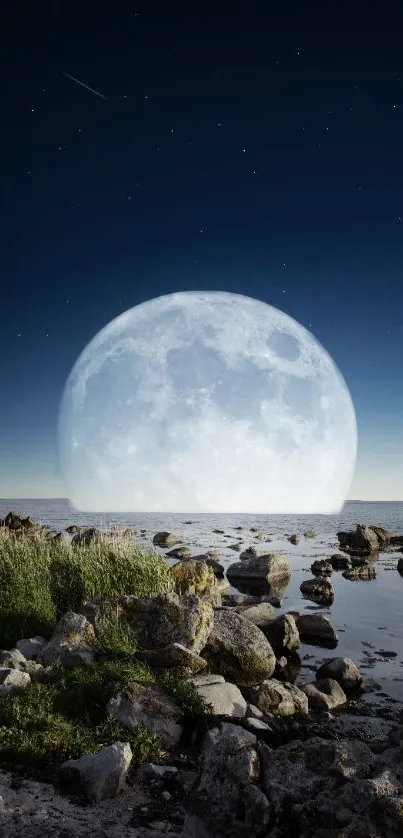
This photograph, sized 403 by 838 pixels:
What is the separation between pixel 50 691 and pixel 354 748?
5726 millimetres

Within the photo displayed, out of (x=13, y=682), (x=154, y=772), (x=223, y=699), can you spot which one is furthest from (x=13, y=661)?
(x=154, y=772)

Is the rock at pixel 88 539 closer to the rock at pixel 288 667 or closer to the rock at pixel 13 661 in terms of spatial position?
the rock at pixel 288 667

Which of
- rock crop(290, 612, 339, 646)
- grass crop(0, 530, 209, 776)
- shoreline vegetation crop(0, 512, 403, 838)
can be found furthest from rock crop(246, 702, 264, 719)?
rock crop(290, 612, 339, 646)

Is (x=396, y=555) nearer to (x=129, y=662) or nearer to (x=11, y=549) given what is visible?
(x=11, y=549)

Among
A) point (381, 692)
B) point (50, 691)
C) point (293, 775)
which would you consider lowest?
point (381, 692)

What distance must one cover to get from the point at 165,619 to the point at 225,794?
8.03 metres

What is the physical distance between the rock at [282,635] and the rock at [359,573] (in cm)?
1520

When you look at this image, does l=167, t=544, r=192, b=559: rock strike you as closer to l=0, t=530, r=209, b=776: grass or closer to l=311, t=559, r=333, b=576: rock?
l=311, t=559, r=333, b=576: rock

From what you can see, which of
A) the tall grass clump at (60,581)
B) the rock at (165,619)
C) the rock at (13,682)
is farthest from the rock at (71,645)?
the tall grass clump at (60,581)

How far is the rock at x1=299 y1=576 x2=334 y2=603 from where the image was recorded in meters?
25.2

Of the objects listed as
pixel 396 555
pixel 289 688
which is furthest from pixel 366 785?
pixel 396 555

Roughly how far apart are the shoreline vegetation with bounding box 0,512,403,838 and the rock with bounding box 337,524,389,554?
3281 cm

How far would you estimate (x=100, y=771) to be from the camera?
7.15 m

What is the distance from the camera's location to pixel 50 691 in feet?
30.9
